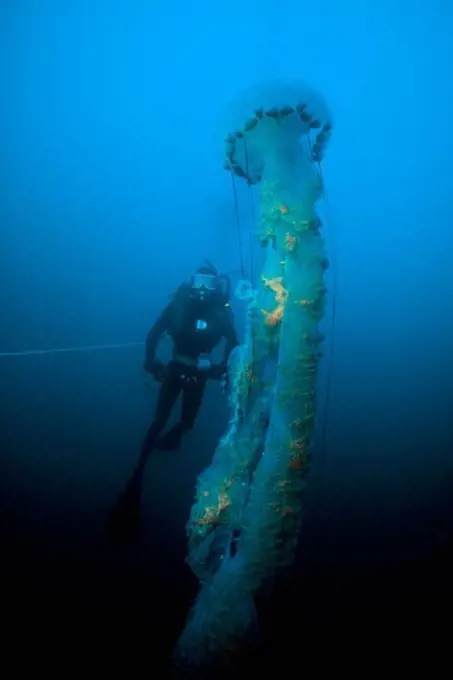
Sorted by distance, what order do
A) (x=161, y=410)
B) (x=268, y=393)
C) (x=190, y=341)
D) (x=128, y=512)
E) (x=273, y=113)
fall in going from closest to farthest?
(x=273, y=113) → (x=268, y=393) → (x=190, y=341) → (x=161, y=410) → (x=128, y=512)

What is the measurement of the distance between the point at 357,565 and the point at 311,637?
8.24 feet

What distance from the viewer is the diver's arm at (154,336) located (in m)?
4.56

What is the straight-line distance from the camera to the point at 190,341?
15.5 ft

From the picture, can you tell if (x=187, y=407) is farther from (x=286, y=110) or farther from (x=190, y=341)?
(x=286, y=110)

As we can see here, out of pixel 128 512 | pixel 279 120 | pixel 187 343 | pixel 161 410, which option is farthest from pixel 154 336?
pixel 279 120

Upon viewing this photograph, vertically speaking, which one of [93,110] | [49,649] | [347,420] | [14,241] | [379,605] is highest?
[93,110]

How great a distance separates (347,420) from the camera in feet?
35.5

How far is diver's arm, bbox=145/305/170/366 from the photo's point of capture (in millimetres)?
4559

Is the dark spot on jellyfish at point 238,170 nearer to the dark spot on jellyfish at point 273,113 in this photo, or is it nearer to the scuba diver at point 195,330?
the dark spot on jellyfish at point 273,113

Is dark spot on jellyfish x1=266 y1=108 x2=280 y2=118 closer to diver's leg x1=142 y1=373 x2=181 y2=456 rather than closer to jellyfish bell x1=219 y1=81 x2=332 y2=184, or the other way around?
jellyfish bell x1=219 y1=81 x2=332 y2=184

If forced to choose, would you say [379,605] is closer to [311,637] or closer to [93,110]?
[311,637]

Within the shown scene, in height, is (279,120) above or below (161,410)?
above

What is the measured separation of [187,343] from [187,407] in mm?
932

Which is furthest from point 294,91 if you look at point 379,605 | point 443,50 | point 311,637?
point 379,605
